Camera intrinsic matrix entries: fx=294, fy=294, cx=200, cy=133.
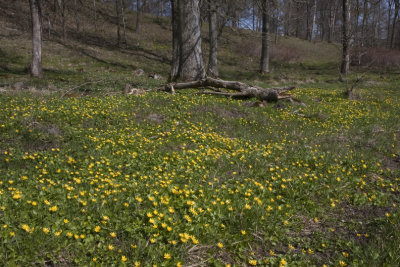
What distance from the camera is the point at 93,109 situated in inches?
322

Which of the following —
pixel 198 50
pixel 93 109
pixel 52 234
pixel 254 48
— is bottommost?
pixel 52 234

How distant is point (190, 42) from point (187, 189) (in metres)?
9.17

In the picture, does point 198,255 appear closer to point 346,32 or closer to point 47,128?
point 47,128

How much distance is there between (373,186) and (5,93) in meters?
11.0

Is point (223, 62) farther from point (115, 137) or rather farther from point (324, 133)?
point (115, 137)

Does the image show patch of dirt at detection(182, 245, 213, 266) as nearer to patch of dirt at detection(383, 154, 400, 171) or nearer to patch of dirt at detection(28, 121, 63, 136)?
patch of dirt at detection(28, 121, 63, 136)

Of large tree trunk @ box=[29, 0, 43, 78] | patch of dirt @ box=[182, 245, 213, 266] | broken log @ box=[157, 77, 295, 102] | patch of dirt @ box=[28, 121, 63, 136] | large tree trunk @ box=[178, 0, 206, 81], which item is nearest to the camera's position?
patch of dirt @ box=[182, 245, 213, 266]

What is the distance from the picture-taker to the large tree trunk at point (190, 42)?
12.4m

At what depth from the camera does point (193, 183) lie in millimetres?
4930

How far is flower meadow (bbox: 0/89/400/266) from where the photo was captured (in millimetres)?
3412

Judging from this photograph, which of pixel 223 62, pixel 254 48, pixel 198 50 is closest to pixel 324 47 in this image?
pixel 254 48

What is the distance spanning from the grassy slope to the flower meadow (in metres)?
0.02

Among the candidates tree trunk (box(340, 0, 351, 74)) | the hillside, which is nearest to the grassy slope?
the hillside

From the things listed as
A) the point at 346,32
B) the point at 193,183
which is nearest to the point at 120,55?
the point at 346,32
